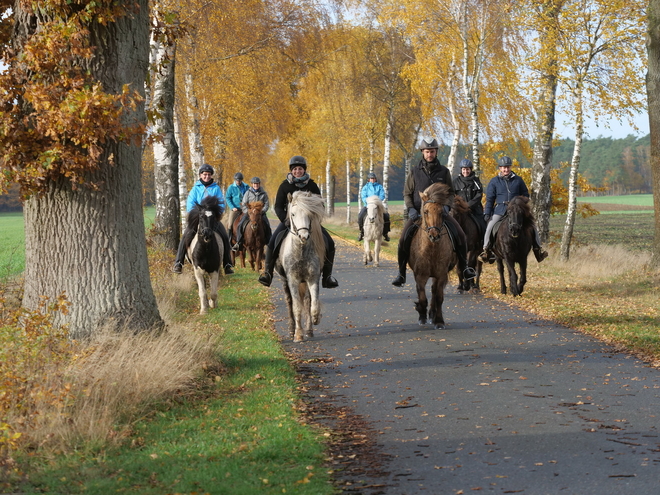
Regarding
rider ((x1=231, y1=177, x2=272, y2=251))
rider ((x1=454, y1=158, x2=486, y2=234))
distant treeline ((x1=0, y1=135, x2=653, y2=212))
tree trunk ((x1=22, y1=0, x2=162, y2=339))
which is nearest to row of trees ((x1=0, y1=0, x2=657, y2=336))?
tree trunk ((x1=22, y1=0, x2=162, y2=339))

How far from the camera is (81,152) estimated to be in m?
8.27

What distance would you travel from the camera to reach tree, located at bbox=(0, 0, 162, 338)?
313 inches

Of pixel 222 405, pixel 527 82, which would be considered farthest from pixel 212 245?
pixel 527 82

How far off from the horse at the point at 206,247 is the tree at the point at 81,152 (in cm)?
458

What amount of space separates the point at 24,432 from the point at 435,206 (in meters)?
7.27

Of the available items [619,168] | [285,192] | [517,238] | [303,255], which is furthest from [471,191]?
[619,168]

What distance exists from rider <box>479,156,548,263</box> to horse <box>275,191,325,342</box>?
559cm

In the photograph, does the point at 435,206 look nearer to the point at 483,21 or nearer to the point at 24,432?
the point at 24,432

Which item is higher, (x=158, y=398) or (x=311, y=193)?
(x=311, y=193)

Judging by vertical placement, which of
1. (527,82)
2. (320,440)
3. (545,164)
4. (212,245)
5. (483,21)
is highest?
(483,21)

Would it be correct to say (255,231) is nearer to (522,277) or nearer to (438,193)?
(522,277)

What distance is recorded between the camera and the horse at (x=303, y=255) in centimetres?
1066

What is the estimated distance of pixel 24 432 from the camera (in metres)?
5.86

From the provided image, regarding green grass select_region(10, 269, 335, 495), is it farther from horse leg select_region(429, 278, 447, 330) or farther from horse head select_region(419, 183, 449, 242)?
horse head select_region(419, 183, 449, 242)
